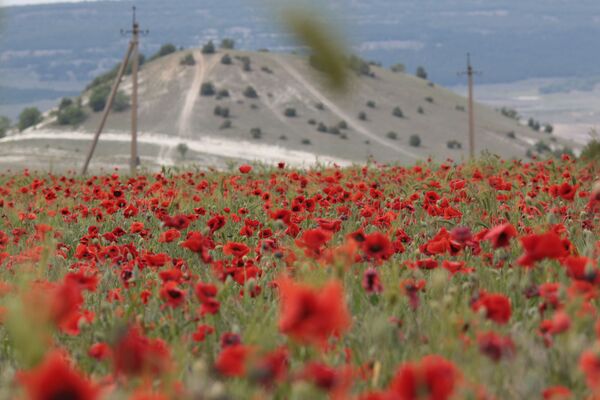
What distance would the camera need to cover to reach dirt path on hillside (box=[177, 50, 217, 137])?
2591 inches

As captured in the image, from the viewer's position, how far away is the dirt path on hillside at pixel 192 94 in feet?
216

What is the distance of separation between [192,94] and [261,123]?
7.93m

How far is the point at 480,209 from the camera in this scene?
5129 millimetres

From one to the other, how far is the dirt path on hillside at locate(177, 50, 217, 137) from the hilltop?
92 mm

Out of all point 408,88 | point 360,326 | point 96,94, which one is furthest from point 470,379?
point 408,88

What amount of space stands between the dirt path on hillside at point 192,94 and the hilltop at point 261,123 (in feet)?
0.30

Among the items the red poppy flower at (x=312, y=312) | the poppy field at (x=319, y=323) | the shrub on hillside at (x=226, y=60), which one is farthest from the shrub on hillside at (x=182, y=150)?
the red poppy flower at (x=312, y=312)

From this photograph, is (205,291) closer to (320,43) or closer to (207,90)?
(320,43)

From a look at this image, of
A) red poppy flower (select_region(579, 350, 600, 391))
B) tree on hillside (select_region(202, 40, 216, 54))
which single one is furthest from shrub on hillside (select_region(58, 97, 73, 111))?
red poppy flower (select_region(579, 350, 600, 391))

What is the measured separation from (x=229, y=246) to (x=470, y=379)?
4.74ft

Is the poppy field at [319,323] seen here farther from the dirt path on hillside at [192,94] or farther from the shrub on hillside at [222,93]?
the shrub on hillside at [222,93]

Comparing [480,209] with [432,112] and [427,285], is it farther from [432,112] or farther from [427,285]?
[432,112]

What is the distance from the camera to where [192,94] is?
73.1 m

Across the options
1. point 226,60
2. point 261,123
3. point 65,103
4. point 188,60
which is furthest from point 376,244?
point 188,60
